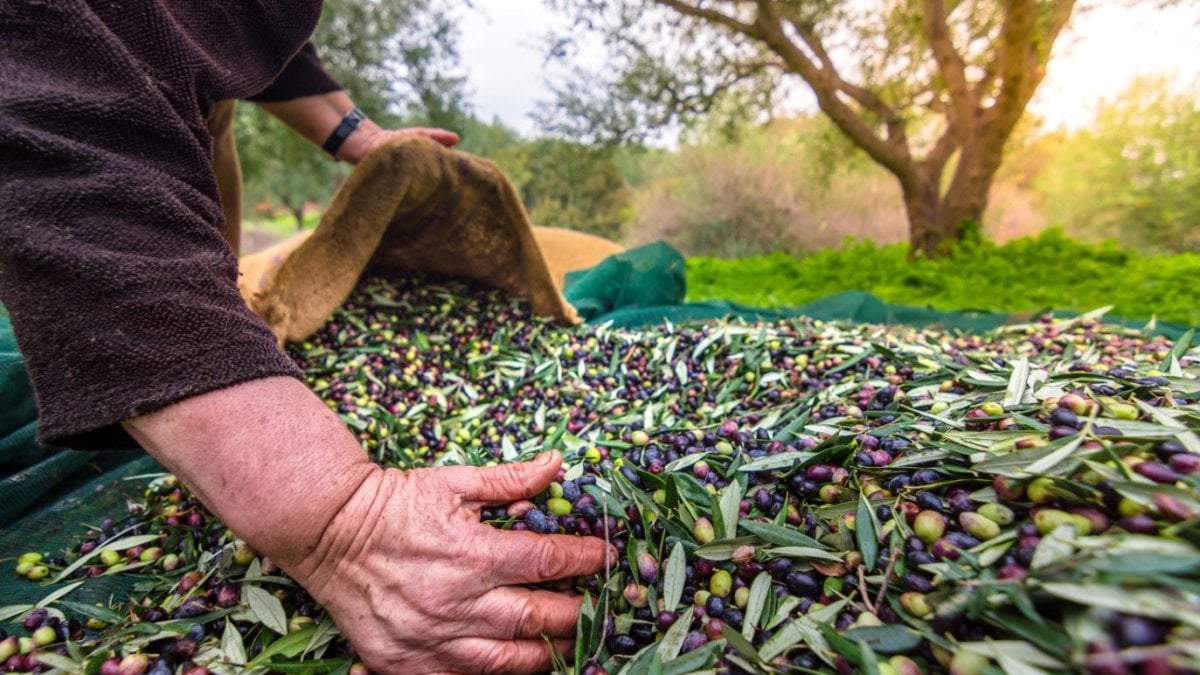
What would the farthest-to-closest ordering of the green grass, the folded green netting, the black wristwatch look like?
the green grass
the folded green netting
the black wristwatch

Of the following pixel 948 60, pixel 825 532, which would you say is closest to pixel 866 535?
pixel 825 532

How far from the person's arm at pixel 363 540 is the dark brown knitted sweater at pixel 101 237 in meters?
0.06

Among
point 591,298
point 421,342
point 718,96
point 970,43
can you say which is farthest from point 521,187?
point 421,342

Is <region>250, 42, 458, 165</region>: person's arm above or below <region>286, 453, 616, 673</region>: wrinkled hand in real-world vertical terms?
above

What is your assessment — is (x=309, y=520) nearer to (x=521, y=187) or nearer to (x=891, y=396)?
(x=891, y=396)

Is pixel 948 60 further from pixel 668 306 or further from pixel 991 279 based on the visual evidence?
pixel 668 306

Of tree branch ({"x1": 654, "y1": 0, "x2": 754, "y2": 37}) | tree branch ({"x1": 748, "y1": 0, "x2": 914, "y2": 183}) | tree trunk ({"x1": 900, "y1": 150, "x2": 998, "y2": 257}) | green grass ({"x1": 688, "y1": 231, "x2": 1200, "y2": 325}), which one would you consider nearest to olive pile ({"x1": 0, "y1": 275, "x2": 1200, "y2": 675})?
green grass ({"x1": 688, "y1": 231, "x2": 1200, "y2": 325})

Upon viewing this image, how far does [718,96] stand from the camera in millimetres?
5461

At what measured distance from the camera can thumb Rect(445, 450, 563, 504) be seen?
0.88 metres

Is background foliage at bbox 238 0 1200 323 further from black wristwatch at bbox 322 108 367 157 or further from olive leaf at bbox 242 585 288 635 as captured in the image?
olive leaf at bbox 242 585 288 635

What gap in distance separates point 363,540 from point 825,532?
678 millimetres

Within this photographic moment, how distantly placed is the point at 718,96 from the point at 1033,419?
17.2 ft

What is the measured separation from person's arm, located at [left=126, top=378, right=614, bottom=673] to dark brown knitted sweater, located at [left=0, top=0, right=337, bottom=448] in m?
0.06

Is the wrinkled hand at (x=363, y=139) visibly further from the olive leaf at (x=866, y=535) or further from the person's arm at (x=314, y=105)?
the olive leaf at (x=866, y=535)
